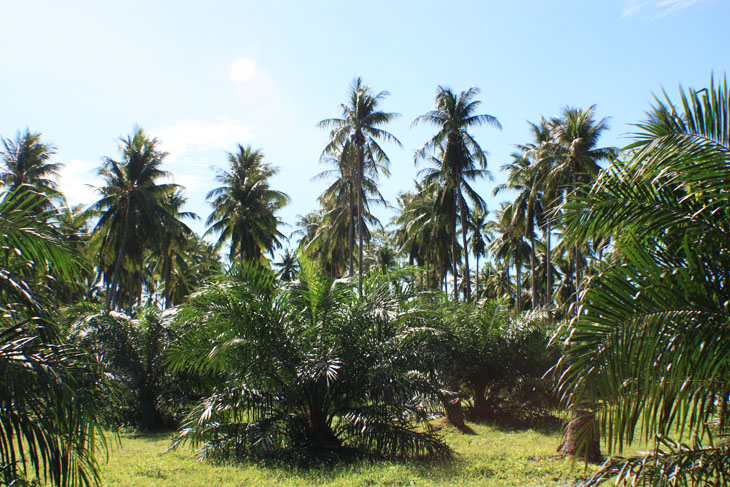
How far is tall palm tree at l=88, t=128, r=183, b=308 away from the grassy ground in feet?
59.9

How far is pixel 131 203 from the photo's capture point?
25.6 meters

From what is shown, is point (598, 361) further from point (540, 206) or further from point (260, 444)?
point (540, 206)

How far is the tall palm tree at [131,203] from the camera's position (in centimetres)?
2536

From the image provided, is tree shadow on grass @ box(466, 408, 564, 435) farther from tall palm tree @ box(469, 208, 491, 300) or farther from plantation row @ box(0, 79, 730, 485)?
tall palm tree @ box(469, 208, 491, 300)

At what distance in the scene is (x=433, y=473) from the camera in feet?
24.1

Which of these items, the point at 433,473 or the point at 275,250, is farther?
the point at 275,250

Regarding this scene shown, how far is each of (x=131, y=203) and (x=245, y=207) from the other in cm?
586

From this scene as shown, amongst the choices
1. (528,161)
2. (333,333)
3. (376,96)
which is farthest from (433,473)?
(528,161)

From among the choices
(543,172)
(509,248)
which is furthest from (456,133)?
(509,248)

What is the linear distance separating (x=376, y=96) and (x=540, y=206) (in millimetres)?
12696

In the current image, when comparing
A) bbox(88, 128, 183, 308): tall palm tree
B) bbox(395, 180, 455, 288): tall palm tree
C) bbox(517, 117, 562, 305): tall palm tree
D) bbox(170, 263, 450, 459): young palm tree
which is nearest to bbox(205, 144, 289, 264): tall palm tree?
bbox(88, 128, 183, 308): tall palm tree

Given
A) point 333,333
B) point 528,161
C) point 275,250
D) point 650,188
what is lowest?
point 333,333

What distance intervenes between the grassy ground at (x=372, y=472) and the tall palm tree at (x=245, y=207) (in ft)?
64.4

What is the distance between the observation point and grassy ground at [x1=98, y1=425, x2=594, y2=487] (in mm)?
6930
